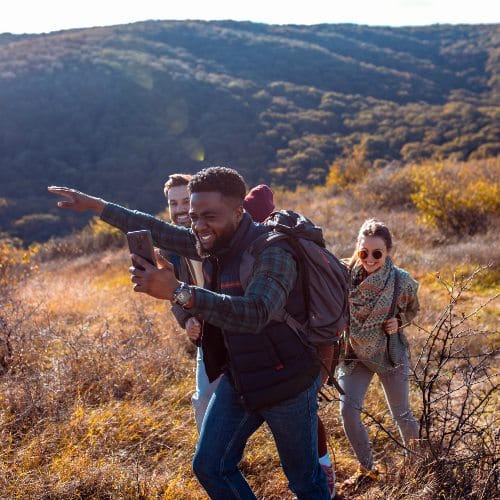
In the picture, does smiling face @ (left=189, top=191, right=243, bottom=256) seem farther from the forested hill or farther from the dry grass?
the forested hill

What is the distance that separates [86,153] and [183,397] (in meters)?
35.0

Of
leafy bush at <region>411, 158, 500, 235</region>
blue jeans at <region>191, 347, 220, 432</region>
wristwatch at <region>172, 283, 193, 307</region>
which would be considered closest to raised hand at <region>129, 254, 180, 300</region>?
wristwatch at <region>172, 283, 193, 307</region>

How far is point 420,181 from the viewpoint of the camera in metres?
12.3

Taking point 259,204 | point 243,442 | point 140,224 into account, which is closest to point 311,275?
point 243,442

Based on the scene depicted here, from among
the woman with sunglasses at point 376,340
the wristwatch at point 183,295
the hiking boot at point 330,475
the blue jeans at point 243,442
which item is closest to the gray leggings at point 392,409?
the woman with sunglasses at point 376,340

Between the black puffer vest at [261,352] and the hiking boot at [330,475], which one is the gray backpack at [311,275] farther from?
the hiking boot at [330,475]

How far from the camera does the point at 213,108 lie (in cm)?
4238

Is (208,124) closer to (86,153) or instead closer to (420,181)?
(86,153)

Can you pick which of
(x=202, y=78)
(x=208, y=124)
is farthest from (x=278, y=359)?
(x=202, y=78)

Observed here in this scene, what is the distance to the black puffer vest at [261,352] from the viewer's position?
6.63ft

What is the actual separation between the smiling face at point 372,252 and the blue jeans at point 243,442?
1.14 m

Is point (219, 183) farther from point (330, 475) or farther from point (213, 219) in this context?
point (330, 475)

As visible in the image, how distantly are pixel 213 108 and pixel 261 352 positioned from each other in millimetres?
41903

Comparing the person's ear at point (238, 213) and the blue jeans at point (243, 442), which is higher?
the person's ear at point (238, 213)
